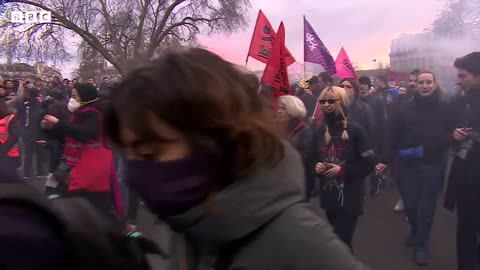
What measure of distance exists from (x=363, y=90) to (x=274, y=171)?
7.70 meters

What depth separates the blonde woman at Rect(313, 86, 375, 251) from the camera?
152 inches

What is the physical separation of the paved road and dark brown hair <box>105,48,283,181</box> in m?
2.82

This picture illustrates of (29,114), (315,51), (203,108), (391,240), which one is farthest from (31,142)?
(203,108)

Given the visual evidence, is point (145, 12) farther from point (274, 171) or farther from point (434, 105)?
point (274, 171)

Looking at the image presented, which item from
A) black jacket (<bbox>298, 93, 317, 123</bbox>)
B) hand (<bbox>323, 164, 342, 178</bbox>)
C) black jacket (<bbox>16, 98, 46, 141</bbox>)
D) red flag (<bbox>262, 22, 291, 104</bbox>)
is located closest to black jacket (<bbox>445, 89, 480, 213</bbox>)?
hand (<bbox>323, 164, 342, 178</bbox>)

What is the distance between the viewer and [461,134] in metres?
4.31

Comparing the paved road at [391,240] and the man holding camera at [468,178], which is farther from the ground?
the man holding camera at [468,178]

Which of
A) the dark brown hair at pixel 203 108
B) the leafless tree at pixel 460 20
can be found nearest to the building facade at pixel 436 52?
the leafless tree at pixel 460 20

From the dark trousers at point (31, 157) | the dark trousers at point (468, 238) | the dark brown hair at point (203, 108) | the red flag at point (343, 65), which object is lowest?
the dark trousers at point (31, 157)

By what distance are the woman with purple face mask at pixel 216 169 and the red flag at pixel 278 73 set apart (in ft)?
13.4

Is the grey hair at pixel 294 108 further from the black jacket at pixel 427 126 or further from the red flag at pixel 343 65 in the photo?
the red flag at pixel 343 65

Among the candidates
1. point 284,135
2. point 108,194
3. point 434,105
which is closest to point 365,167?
point 434,105

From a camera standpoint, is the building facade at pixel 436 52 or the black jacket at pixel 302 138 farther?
the building facade at pixel 436 52

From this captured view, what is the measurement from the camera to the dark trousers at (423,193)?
4789 mm
